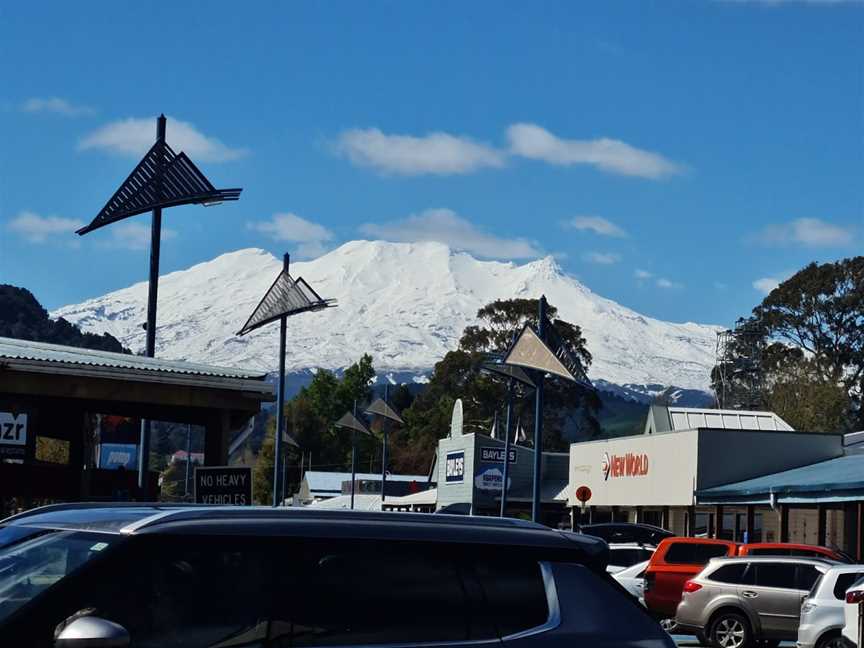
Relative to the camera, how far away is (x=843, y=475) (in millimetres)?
38219

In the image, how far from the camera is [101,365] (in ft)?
57.2

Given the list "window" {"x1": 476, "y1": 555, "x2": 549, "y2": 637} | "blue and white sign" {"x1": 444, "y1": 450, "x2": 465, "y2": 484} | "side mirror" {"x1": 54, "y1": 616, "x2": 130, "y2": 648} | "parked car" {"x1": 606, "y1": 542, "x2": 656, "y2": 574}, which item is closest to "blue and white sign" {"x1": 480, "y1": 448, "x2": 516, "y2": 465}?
"blue and white sign" {"x1": 444, "y1": 450, "x2": 465, "y2": 484}

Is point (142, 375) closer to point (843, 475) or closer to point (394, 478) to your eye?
point (843, 475)

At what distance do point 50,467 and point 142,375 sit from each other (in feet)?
10.5

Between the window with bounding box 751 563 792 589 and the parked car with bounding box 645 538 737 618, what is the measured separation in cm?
409

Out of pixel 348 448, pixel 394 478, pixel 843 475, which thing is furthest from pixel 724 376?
pixel 843 475

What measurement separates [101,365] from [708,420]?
46920 mm

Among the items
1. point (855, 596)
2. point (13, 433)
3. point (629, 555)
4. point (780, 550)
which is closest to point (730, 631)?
point (780, 550)

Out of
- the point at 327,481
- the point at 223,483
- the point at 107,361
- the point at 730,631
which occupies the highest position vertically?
the point at 107,361

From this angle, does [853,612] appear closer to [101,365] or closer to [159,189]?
[101,365]

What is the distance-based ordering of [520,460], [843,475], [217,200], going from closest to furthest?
[217,200] < [843,475] < [520,460]

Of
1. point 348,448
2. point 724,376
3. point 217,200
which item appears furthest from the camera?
point 348,448

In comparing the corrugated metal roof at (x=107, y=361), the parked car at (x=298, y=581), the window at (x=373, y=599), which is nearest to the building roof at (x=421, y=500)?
the corrugated metal roof at (x=107, y=361)

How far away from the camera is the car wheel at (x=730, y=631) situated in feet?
72.7
